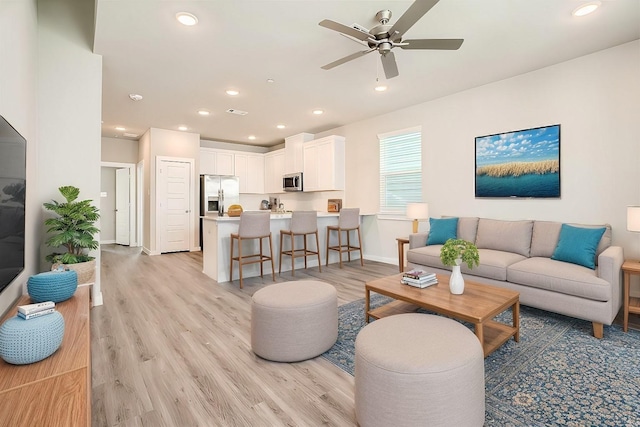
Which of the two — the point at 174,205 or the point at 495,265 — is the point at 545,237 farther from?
the point at 174,205

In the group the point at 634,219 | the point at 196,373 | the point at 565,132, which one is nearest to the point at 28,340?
the point at 196,373

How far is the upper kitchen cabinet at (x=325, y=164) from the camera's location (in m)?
6.13

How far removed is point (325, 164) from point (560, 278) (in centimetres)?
442

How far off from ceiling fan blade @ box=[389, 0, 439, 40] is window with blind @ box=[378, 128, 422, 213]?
109 inches


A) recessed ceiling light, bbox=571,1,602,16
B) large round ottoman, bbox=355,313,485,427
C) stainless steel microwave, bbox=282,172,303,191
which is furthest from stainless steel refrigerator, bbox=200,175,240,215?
recessed ceiling light, bbox=571,1,602,16

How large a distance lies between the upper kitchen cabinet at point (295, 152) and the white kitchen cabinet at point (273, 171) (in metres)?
0.36

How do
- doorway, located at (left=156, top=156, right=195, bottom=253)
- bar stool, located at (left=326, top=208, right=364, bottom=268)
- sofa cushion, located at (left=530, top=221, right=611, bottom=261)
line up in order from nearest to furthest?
sofa cushion, located at (left=530, top=221, right=611, bottom=261), bar stool, located at (left=326, top=208, right=364, bottom=268), doorway, located at (left=156, top=156, right=195, bottom=253)

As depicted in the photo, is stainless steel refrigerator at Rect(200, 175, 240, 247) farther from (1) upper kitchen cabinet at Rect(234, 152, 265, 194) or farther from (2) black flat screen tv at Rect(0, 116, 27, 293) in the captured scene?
(2) black flat screen tv at Rect(0, 116, 27, 293)

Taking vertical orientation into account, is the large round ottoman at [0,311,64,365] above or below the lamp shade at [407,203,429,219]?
below

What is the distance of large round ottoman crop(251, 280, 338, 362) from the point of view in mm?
2104

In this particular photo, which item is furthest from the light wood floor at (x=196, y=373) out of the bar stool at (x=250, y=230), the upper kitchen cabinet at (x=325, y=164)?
the upper kitchen cabinet at (x=325, y=164)

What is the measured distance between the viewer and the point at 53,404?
1057mm

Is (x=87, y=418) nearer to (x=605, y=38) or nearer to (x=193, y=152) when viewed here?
(x=605, y=38)

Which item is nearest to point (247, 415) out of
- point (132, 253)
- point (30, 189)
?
point (30, 189)
